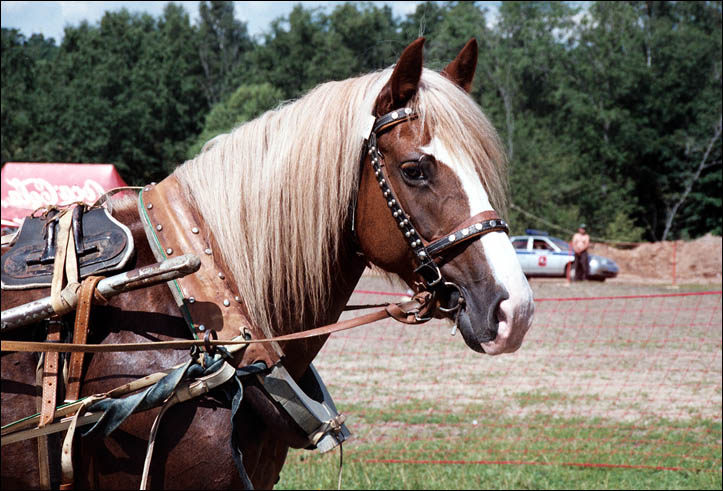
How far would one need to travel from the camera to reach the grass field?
463 centimetres

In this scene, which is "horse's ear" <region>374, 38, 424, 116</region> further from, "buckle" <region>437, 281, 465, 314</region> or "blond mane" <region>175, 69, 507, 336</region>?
"buckle" <region>437, 281, 465, 314</region>

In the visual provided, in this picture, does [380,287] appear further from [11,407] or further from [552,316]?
[11,407]

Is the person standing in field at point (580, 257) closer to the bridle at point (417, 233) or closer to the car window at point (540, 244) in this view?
the car window at point (540, 244)

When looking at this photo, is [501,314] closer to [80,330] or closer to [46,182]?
[80,330]

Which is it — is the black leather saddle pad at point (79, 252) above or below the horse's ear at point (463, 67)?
below

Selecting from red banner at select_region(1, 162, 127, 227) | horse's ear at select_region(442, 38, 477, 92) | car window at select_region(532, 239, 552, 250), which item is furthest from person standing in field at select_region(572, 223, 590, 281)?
horse's ear at select_region(442, 38, 477, 92)

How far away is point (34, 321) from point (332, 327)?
0.86 m

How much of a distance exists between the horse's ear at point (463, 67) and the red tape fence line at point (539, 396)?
1.90 m

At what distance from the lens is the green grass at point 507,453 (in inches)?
177

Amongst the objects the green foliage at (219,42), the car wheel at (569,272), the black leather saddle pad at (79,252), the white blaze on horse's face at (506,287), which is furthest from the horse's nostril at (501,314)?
the green foliage at (219,42)

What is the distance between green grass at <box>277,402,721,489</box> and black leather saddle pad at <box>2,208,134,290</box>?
303cm

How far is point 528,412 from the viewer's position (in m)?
6.21

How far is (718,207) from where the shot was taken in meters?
32.2

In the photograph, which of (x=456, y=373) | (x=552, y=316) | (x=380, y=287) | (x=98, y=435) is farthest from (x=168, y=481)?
(x=380, y=287)
